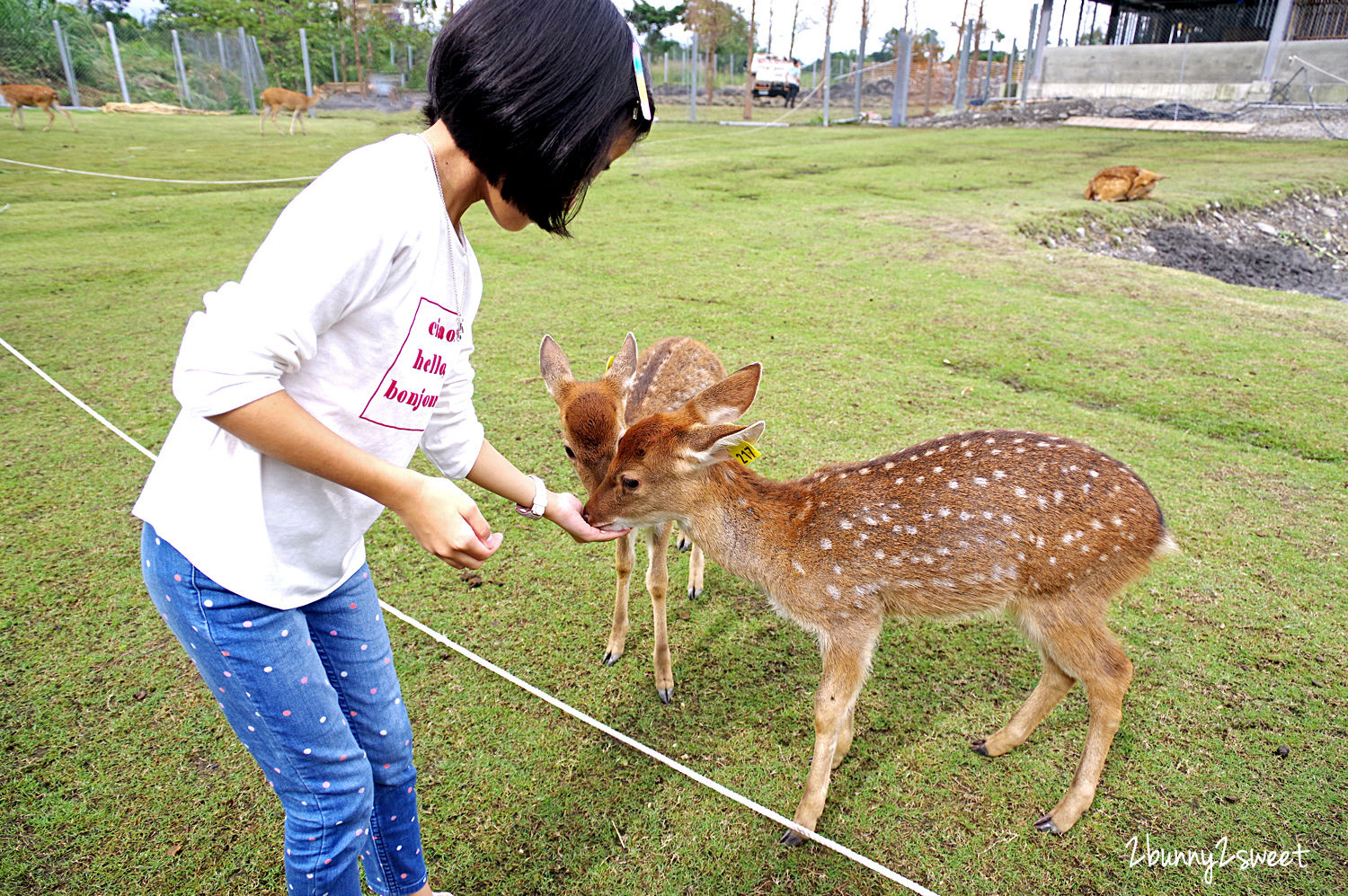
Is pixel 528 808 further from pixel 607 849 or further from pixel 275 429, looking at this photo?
pixel 275 429

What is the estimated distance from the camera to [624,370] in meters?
3.79

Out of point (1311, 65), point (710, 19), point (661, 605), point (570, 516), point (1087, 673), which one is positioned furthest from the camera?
point (710, 19)

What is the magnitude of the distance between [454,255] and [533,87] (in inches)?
14.8

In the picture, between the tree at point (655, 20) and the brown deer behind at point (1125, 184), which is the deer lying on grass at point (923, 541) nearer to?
the brown deer behind at point (1125, 184)

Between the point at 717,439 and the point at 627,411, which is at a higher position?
the point at 717,439

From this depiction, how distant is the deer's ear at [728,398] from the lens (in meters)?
2.96

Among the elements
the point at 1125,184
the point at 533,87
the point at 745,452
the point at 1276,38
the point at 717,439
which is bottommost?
the point at 745,452

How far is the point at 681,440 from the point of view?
288cm

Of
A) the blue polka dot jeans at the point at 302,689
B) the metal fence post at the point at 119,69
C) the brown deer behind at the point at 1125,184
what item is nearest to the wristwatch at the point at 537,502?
the blue polka dot jeans at the point at 302,689

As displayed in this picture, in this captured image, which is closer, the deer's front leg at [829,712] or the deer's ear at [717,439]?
the deer's front leg at [829,712]

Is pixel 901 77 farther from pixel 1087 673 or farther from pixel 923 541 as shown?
pixel 1087 673

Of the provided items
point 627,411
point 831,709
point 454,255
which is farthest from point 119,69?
point 831,709

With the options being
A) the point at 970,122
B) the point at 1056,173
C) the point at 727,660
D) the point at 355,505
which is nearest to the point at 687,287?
the point at 727,660

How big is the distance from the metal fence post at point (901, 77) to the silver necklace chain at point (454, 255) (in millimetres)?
27946
